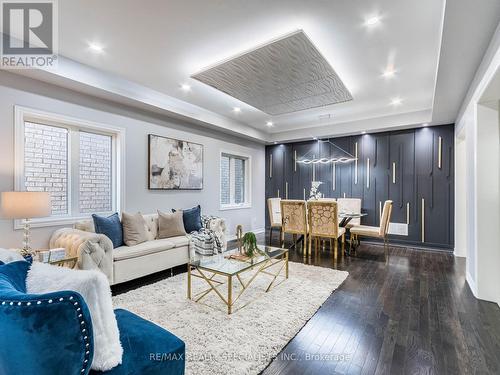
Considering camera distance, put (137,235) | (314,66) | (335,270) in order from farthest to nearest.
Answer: (335,270)
(137,235)
(314,66)

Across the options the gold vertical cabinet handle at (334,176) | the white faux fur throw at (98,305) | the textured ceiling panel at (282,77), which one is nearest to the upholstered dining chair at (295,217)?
the textured ceiling panel at (282,77)

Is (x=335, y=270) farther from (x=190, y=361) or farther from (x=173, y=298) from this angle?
(x=190, y=361)

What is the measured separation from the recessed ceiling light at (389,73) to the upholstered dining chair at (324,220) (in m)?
2.01

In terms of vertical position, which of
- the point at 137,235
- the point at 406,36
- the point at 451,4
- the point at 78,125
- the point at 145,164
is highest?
the point at 406,36

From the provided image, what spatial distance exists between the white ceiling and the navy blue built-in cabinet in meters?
1.11

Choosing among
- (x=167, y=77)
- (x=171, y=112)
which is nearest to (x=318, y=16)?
(x=167, y=77)

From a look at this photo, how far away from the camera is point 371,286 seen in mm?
3197

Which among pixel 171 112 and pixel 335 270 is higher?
pixel 171 112

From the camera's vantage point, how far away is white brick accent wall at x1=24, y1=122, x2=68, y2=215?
3172mm

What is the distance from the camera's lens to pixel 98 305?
1013 millimetres

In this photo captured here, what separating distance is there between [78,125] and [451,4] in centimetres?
419

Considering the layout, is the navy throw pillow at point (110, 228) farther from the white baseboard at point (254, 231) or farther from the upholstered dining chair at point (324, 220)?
the upholstered dining chair at point (324, 220)

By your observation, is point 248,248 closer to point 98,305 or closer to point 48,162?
point 98,305

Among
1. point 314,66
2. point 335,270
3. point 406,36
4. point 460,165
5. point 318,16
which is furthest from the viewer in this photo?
point 460,165
